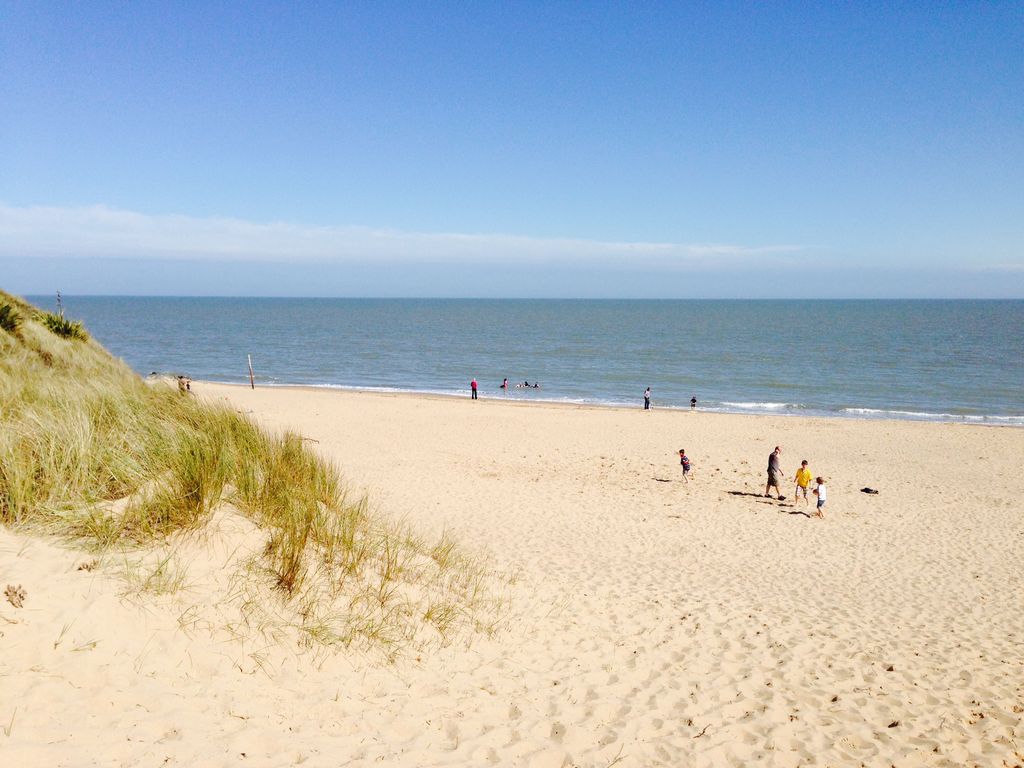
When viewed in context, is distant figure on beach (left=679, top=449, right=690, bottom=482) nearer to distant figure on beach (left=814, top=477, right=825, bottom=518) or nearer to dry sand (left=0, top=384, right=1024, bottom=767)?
dry sand (left=0, top=384, right=1024, bottom=767)

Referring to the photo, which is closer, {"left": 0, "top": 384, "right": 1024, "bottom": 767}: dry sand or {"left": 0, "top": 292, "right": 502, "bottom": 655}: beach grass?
{"left": 0, "top": 384, "right": 1024, "bottom": 767}: dry sand

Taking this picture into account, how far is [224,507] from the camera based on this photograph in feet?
20.6

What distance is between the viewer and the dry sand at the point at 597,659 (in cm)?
415

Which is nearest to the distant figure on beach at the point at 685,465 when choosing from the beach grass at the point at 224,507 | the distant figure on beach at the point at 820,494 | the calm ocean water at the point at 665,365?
the distant figure on beach at the point at 820,494

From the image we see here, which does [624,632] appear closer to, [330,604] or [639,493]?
[330,604]

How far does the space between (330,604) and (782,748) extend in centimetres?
401

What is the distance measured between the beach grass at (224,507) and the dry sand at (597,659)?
306 mm

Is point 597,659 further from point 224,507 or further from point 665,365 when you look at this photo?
point 665,365

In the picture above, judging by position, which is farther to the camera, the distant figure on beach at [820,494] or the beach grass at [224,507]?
the distant figure on beach at [820,494]

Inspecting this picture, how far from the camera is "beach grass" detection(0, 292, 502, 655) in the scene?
5352 millimetres

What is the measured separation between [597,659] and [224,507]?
13.4 ft

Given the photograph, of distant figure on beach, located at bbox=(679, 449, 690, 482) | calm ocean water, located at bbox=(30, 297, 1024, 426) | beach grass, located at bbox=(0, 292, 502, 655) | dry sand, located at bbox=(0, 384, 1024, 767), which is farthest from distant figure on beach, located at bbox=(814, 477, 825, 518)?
calm ocean water, located at bbox=(30, 297, 1024, 426)

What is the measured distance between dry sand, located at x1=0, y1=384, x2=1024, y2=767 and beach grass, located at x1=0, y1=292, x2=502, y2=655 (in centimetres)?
31

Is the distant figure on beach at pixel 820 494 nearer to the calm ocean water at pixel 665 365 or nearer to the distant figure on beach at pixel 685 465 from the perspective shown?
the distant figure on beach at pixel 685 465
